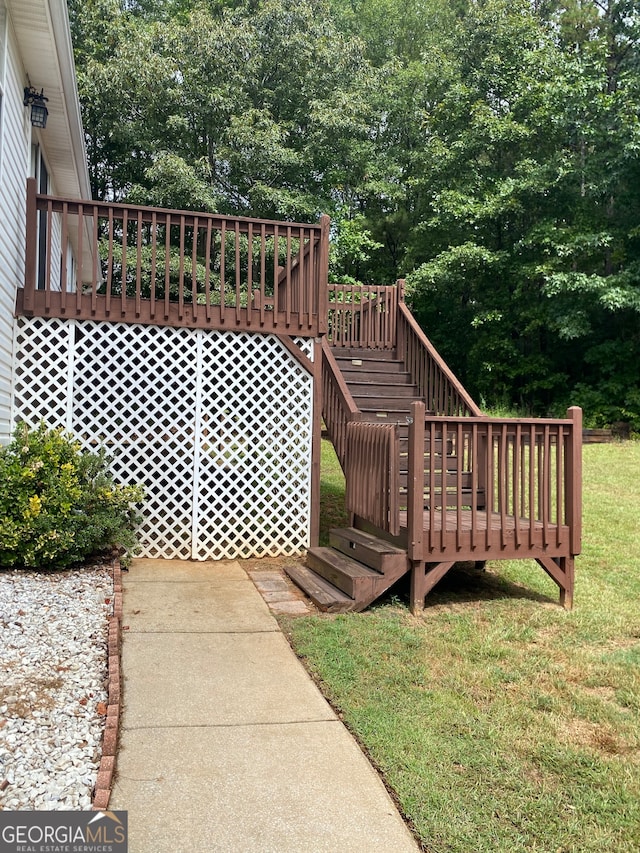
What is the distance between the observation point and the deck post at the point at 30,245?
6105 millimetres

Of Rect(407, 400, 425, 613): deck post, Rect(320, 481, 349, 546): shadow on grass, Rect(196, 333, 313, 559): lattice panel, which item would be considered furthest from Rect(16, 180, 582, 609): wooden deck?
Rect(320, 481, 349, 546): shadow on grass

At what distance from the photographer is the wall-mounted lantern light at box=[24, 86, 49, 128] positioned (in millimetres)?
6883

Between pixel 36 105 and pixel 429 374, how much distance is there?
209 inches

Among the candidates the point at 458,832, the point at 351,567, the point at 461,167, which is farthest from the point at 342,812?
the point at 461,167

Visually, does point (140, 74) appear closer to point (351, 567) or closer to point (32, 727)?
point (351, 567)

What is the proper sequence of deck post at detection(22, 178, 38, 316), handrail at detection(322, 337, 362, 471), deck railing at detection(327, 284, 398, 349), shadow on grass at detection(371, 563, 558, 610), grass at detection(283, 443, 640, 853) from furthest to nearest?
deck railing at detection(327, 284, 398, 349)
handrail at detection(322, 337, 362, 471)
deck post at detection(22, 178, 38, 316)
shadow on grass at detection(371, 563, 558, 610)
grass at detection(283, 443, 640, 853)

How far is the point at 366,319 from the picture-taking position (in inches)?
392

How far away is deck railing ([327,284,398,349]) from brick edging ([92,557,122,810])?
610 cm

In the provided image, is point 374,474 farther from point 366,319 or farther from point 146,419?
point 366,319

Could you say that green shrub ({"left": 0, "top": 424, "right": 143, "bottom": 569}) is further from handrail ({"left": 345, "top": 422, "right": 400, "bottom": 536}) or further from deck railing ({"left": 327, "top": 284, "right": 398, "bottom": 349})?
deck railing ({"left": 327, "top": 284, "right": 398, "bottom": 349})

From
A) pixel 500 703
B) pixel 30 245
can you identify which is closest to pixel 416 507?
pixel 500 703

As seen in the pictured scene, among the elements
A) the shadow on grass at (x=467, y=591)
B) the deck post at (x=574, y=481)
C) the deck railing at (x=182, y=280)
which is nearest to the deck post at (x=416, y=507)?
the shadow on grass at (x=467, y=591)

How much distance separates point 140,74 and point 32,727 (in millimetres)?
16462

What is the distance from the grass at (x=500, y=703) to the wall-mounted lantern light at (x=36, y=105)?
233 inches
